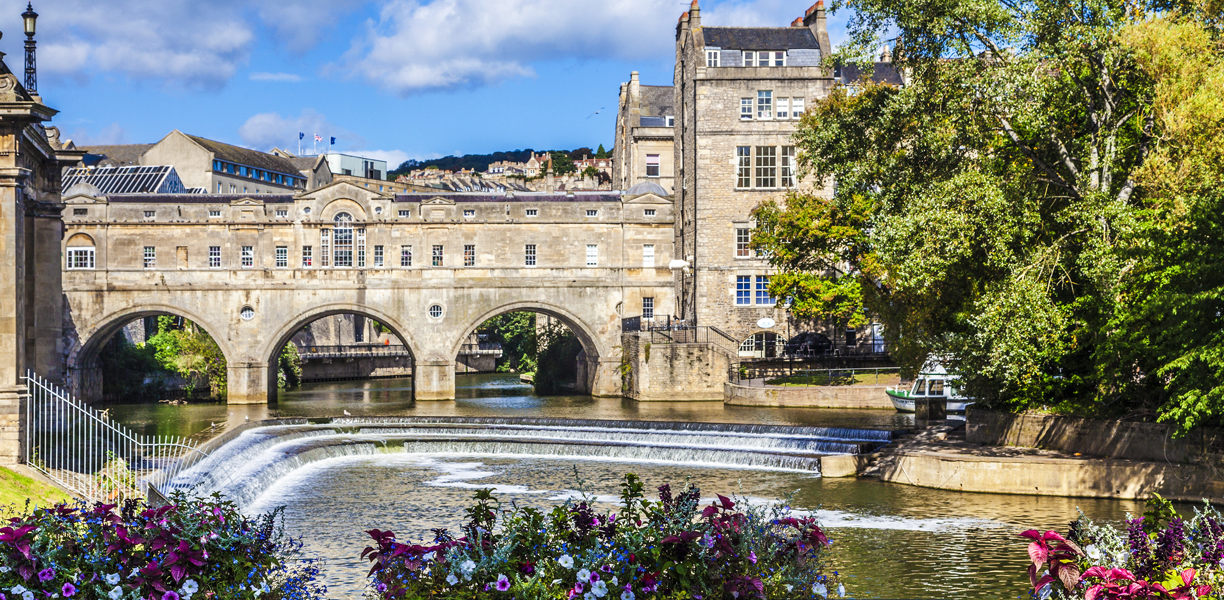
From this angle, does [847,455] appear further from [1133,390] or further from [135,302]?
[135,302]

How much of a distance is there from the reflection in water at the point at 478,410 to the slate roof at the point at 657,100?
20012 mm

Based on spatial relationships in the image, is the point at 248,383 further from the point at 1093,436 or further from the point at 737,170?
the point at 1093,436

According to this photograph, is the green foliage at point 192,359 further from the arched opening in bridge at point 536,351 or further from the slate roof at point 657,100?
the slate roof at point 657,100

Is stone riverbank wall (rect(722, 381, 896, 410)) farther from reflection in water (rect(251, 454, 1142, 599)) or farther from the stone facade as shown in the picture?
the stone facade

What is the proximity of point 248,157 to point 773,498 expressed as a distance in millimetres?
76227

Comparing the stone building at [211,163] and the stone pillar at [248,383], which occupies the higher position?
the stone building at [211,163]

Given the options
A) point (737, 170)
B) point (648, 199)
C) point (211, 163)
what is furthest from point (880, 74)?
point (211, 163)

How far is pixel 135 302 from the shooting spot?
44.5 m

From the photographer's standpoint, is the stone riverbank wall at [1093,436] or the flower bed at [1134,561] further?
the stone riverbank wall at [1093,436]

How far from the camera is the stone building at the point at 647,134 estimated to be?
60375 millimetres

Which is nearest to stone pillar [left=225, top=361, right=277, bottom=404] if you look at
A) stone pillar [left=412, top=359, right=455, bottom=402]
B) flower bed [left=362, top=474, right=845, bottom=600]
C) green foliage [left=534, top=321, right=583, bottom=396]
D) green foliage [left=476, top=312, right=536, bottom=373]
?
stone pillar [left=412, top=359, right=455, bottom=402]

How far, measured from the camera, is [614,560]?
770cm

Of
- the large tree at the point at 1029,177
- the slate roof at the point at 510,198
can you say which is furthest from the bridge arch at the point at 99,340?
the large tree at the point at 1029,177

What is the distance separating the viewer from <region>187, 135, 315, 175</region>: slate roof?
80688 millimetres
